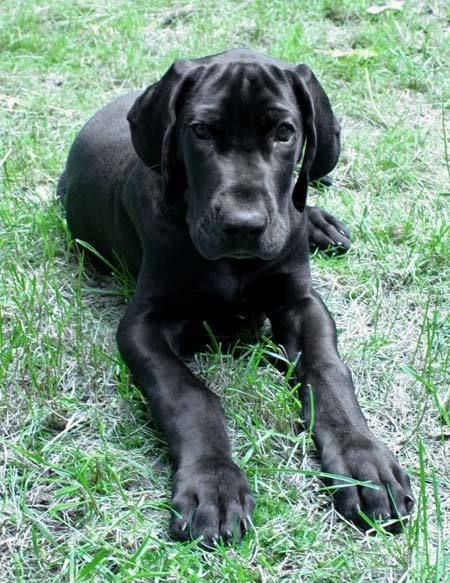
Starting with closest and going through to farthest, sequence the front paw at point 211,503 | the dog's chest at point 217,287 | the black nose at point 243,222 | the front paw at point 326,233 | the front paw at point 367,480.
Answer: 1. the front paw at point 211,503
2. the front paw at point 367,480
3. the black nose at point 243,222
4. the dog's chest at point 217,287
5. the front paw at point 326,233

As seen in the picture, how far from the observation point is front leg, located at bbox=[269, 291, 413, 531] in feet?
10.4

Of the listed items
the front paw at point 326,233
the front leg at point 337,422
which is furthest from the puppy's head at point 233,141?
the front paw at point 326,233

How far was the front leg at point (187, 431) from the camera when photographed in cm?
306

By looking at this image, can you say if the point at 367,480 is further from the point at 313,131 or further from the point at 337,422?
the point at 313,131

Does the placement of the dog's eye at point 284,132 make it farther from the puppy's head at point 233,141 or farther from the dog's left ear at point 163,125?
the dog's left ear at point 163,125

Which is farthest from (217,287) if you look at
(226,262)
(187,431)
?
(187,431)

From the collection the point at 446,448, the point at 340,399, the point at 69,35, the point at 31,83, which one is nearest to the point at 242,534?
the point at 340,399

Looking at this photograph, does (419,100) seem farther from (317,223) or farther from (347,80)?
(317,223)

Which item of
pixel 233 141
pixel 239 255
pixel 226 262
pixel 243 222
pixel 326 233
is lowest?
pixel 326 233

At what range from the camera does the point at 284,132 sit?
3709 mm

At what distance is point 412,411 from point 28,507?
56.3 inches

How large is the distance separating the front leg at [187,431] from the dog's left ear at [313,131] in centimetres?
75

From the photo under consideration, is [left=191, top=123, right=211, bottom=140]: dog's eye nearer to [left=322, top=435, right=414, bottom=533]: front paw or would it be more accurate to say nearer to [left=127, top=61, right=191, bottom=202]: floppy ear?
[left=127, top=61, right=191, bottom=202]: floppy ear

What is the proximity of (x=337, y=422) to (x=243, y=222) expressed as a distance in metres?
0.74
